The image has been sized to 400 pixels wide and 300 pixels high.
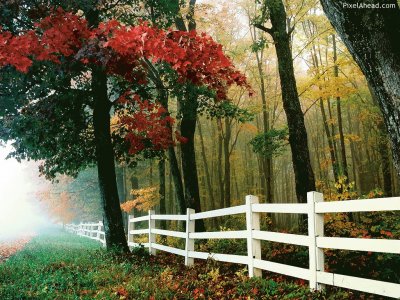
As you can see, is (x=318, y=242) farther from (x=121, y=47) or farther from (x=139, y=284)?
(x=121, y=47)

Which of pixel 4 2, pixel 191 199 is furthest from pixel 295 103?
pixel 4 2

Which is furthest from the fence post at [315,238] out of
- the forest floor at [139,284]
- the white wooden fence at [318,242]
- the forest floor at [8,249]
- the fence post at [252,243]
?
the forest floor at [8,249]

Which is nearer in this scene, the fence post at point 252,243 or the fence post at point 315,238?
the fence post at point 315,238

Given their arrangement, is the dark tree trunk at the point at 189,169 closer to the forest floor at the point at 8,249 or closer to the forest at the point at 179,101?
the forest at the point at 179,101

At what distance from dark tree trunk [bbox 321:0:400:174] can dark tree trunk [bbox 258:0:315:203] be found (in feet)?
22.1

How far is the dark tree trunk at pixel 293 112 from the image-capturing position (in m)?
10.3

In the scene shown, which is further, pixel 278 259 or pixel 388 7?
pixel 278 259

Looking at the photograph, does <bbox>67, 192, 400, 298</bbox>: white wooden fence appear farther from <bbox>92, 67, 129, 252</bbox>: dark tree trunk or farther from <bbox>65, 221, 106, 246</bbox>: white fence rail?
<bbox>65, 221, 106, 246</bbox>: white fence rail

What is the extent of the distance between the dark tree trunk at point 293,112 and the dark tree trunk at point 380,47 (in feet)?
22.1

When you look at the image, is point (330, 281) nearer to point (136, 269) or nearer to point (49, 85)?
point (136, 269)

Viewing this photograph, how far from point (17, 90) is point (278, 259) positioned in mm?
8526

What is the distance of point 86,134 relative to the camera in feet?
42.2

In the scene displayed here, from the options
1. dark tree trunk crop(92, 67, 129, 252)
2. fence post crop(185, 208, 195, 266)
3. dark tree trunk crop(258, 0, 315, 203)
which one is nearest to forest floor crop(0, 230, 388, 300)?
fence post crop(185, 208, 195, 266)

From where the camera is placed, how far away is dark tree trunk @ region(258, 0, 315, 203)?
404 inches
